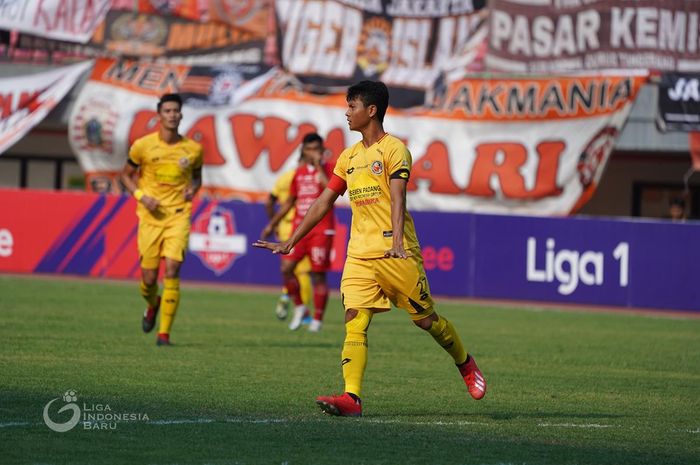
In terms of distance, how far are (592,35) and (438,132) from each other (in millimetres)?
3914

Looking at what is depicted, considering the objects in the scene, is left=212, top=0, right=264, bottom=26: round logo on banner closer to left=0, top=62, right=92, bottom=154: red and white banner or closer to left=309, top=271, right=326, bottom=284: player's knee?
left=0, top=62, right=92, bottom=154: red and white banner

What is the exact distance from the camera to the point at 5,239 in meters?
25.7

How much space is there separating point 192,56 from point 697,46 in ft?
36.2

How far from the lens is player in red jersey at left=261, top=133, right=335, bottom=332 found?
1631 cm

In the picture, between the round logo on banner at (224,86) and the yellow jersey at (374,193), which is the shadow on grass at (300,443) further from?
the round logo on banner at (224,86)

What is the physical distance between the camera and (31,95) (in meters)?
30.3

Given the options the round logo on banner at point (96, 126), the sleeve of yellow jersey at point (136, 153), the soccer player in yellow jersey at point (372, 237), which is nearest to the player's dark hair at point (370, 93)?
the soccer player in yellow jersey at point (372, 237)

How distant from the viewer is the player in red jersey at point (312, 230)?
16.3m

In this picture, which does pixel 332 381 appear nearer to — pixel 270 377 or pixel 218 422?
pixel 270 377

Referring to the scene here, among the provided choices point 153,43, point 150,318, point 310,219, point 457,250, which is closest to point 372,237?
point 310,219

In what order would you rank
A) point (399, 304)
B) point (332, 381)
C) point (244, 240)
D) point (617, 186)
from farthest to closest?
point (617, 186)
point (244, 240)
point (332, 381)
point (399, 304)

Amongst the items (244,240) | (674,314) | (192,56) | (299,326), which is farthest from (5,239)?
(674,314)

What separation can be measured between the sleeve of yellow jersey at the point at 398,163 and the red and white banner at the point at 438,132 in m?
19.0

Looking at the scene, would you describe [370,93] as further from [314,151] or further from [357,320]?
[314,151]
